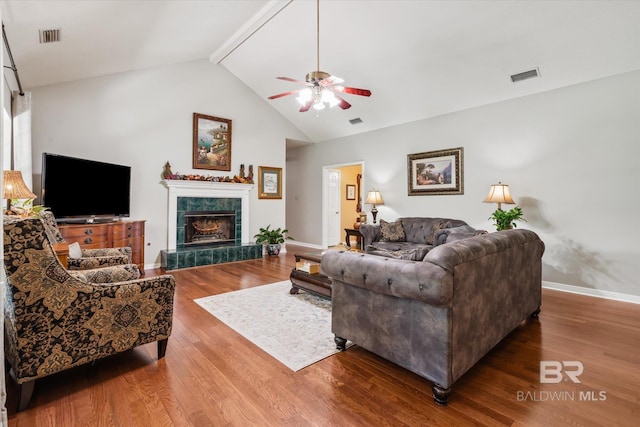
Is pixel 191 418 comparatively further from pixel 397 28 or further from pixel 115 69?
pixel 115 69

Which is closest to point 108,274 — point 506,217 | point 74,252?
point 74,252

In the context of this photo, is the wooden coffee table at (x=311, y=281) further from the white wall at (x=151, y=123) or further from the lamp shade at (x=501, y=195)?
the white wall at (x=151, y=123)

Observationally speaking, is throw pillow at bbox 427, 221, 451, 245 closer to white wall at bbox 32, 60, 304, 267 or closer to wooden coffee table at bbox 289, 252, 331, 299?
wooden coffee table at bbox 289, 252, 331, 299

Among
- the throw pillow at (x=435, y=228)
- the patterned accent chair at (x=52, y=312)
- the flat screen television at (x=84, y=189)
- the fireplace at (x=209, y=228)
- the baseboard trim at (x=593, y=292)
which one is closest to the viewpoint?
the patterned accent chair at (x=52, y=312)

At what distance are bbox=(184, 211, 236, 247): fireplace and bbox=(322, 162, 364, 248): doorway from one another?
2410 mm

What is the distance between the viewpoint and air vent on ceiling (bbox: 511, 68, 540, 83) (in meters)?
4.12

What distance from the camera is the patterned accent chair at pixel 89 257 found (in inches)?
115

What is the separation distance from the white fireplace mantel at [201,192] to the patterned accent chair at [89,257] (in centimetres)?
212

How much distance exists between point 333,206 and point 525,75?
4.89 m

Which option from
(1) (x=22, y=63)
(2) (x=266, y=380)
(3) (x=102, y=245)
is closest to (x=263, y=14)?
(1) (x=22, y=63)

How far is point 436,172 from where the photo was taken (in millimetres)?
5594

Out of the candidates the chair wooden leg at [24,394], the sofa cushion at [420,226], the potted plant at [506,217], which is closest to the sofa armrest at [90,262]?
the chair wooden leg at [24,394]

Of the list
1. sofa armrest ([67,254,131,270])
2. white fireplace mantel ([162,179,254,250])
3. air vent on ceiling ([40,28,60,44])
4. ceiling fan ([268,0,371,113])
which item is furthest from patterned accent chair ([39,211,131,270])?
ceiling fan ([268,0,371,113])

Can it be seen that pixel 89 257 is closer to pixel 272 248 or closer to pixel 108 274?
pixel 108 274
